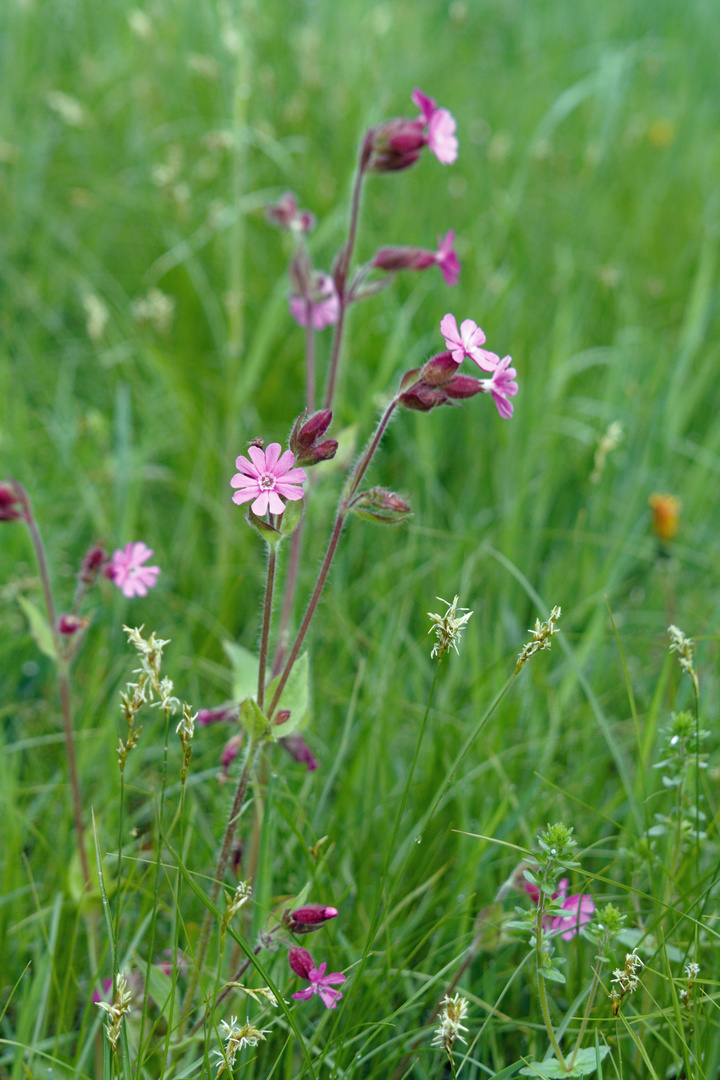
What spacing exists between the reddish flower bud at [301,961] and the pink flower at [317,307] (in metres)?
1.32

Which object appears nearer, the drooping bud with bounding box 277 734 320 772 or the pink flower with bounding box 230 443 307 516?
the pink flower with bounding box 230 443 307 516

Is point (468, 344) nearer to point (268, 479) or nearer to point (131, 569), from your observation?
point (268, 479)

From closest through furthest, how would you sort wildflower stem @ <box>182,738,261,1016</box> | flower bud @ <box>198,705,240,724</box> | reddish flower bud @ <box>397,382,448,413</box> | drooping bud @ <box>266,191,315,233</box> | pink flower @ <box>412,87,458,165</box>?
1. wildflower stem @ <box>182,738,261,1016</box>
2. reddish flower bud @ <box>397,382,448,413</box>
3. flower bud @ <box>198,705,240,724</box>
4. pink flower @ <box>412,87,458,165</box>
5. drooping bud @ <box>266,191,315,233</box>

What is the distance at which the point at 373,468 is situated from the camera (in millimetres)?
2723

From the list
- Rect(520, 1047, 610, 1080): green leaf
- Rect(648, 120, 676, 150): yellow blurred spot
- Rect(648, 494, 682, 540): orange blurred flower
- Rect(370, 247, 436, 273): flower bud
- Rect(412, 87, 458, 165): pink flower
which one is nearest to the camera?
Rect(520, 1047, 610, 1080): green leaf

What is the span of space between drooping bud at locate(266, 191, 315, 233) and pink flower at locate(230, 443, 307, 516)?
101 cm

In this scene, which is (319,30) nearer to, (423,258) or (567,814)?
(423,258)

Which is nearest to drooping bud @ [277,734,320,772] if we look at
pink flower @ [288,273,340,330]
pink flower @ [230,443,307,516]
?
pink flower @ [230,443,307,516]

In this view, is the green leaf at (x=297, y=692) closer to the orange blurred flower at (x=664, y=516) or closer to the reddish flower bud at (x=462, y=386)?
the reddish flower bud at (x=462, y=386)

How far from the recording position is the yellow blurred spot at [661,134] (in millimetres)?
4926

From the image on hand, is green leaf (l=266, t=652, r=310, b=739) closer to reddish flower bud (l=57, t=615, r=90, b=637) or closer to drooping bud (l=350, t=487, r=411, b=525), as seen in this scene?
drooping bud (l=350, t=487, r=411, b=525)

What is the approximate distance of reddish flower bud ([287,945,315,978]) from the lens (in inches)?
49.3

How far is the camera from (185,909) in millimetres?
1584

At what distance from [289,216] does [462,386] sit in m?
0.93
